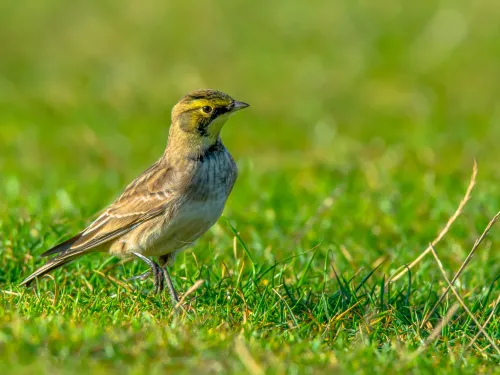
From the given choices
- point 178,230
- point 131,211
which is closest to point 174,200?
point 178,230

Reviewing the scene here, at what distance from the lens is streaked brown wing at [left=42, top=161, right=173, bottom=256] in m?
6.16

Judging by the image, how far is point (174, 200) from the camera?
6105 millimetres

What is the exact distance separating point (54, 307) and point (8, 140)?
22.3 feet

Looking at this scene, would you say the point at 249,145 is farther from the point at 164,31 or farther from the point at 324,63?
the point at 164,31

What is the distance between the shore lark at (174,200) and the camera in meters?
6.08

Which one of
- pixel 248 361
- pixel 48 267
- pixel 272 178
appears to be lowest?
pixel 272 178

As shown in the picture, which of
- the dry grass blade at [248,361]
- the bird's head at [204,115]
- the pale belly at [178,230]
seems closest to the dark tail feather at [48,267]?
the pale belly at [178,230]

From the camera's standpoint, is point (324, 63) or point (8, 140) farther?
point (324, 63)

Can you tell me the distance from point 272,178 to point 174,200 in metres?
3.76

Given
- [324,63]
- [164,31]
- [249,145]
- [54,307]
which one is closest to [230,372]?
[54,307]

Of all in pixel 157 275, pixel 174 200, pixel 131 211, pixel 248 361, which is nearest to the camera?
pixel 248 361

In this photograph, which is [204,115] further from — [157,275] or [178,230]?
[157,275]

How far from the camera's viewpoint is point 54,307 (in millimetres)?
5281

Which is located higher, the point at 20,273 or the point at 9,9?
the point at 9,9
